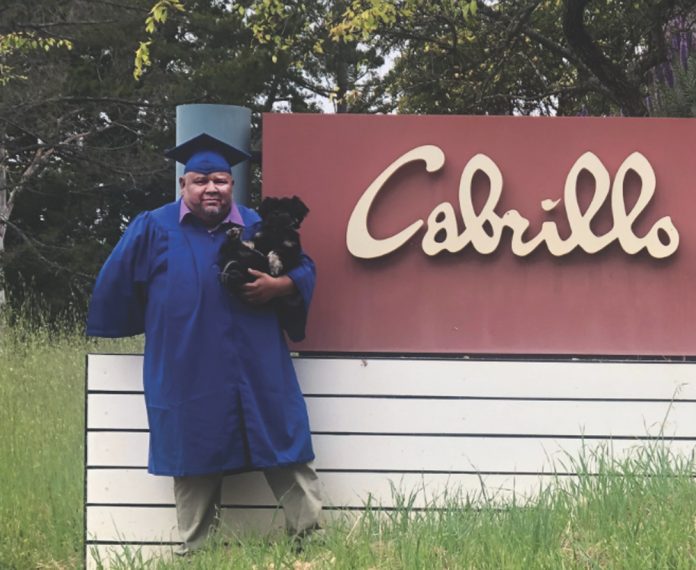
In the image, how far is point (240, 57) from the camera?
15.5 metres

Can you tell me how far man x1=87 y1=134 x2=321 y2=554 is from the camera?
10.1 feet

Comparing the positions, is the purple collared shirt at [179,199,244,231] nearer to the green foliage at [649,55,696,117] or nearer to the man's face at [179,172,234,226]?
the man's face at [179,172,234,226]

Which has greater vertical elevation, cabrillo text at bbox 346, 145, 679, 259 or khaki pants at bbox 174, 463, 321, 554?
cabrillo text at bbox 346, 145, 679, 259

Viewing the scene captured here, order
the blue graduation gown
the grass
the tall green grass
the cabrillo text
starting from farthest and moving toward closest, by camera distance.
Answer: the tall green grass
the cabrillo text
the blue graduation gown
the grass

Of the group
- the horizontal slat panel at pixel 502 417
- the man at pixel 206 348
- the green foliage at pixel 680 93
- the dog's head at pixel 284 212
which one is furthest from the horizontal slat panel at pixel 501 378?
the green foliage at pixel 680 93

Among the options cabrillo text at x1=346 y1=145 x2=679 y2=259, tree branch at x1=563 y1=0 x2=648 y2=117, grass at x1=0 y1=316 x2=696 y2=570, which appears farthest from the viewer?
tree branch at x1=563 y1=0 x2=648 y2=117

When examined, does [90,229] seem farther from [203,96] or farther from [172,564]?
[172,564]

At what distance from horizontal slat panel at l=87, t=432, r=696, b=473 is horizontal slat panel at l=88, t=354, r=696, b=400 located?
20 centimetres

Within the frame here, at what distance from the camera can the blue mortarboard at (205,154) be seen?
3219 millimetres

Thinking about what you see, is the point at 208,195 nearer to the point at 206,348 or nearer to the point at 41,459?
the point at 206,348

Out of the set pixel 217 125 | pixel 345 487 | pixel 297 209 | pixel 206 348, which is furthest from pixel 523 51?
pixel 206 348

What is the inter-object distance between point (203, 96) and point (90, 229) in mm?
5220

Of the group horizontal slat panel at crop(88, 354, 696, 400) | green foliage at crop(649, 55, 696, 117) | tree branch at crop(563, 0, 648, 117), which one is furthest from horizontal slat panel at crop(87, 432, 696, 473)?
tree branch at crop(563, 0, 648, 117)

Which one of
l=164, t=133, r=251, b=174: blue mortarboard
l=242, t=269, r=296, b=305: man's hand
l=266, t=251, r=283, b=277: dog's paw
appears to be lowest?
l=242, t=269, r=296, b=305: man's hand
